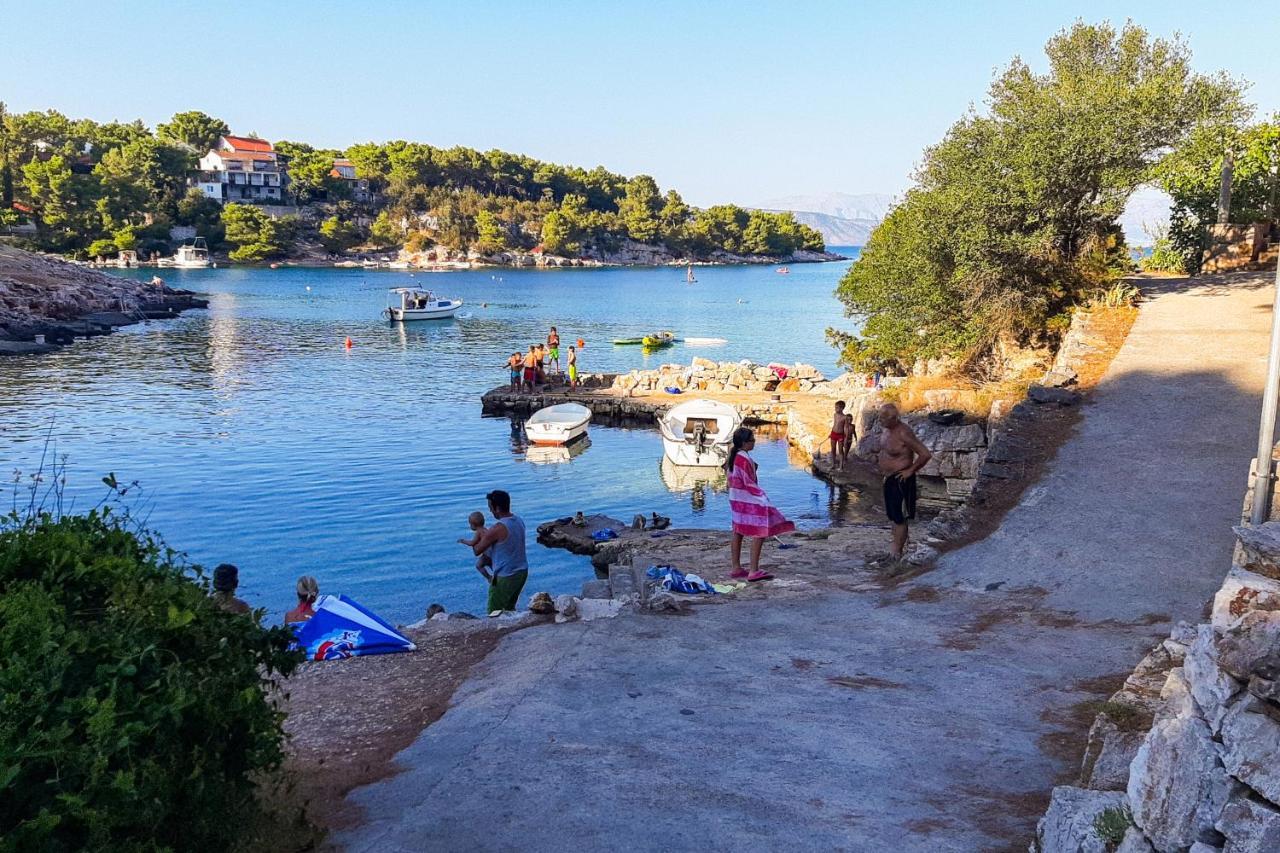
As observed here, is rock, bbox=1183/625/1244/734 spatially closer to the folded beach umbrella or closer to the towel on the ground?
the folded beach umbrella

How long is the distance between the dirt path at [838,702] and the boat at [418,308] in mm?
67287

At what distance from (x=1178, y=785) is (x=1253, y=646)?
2.12 feet

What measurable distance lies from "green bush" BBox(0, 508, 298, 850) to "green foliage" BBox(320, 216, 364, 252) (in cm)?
16500

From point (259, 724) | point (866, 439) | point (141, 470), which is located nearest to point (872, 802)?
point (259, 724)

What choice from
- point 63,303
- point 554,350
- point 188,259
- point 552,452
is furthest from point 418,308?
point 188,259

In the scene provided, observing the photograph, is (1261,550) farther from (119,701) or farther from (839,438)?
(839,438)

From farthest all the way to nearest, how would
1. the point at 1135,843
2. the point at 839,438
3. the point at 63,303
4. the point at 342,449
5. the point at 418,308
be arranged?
the point at 418,308 < the point at 63,303 < the point at 342,449 < the point at 839,438 < the point at 1135,843

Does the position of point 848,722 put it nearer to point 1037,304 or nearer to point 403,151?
point 1037,304

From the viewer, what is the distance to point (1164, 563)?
1120 centimetres

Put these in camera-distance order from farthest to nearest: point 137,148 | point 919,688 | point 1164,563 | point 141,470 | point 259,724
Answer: point 137,148 < point 141,470 < point 1164,563 < point 919,688 < point 259,724

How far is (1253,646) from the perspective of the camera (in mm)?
3723

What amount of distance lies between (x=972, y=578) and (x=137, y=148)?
163 metres

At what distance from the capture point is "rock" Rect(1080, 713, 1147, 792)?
5.03 m

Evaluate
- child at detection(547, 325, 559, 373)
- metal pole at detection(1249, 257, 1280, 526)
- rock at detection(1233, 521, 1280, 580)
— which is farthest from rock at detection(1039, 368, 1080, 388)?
child at detection(547, 325, 559, 373)
